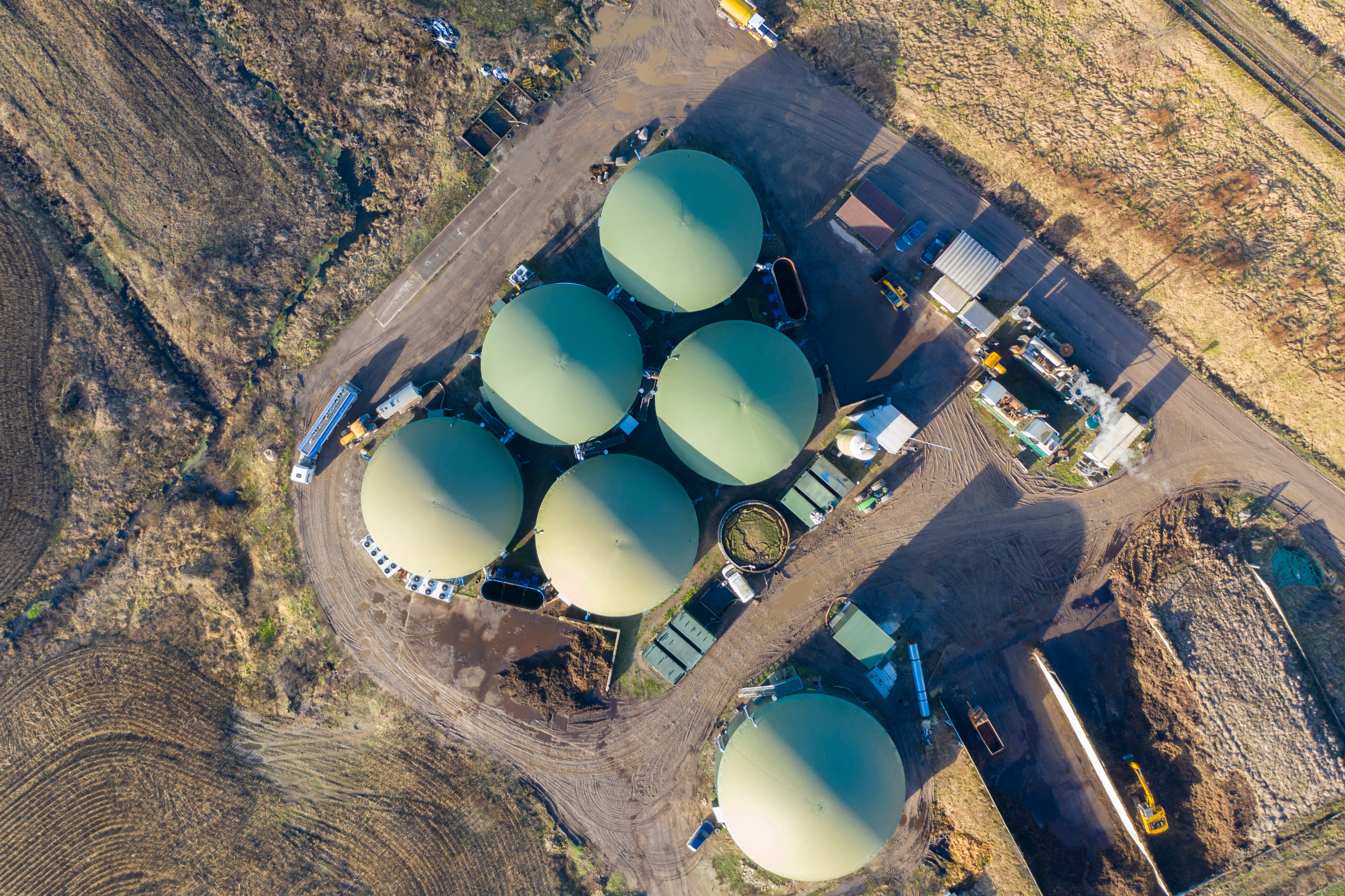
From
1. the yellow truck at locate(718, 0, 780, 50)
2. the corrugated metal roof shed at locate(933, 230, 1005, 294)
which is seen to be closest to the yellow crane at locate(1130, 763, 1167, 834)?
the corrugated metal roof shed at locate(933, 230, 1005, 294)

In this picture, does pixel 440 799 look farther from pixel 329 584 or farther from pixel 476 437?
pixel 476 437

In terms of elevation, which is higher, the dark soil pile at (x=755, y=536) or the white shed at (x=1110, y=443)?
the white shed at (x=1110, y=443)

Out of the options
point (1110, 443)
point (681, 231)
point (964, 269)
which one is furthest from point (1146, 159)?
point (681, 231)

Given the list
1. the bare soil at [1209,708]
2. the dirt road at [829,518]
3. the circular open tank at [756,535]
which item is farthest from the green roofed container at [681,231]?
the bare soil at [1209,708]

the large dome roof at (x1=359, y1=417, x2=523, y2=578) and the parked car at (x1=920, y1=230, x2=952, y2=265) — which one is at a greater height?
the parked car at (x1=920, y1=230, x2=952, y2=265)

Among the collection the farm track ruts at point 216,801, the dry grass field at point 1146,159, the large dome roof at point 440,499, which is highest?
the dry grass field at point 1146,159

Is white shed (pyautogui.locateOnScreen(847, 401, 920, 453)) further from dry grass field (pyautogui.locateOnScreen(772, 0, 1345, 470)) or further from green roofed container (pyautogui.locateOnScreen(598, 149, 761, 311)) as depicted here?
dry grass field (pyautogui.locateOnScreen(772, 0, 1345, 470))

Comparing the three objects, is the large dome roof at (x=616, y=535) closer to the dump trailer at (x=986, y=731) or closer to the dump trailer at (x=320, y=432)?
the dump trailer at (x=320, y=432)
